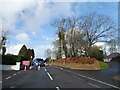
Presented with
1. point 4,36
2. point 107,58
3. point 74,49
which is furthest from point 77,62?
point 107,58

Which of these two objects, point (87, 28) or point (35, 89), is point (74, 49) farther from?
point (35, 89)

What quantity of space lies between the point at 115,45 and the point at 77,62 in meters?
15.6

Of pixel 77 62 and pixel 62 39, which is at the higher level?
pixel 62 39

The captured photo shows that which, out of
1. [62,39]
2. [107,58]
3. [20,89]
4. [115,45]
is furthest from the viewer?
[107,58]

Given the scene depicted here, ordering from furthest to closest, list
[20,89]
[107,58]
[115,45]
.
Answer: [107,58], [115,45], [20,89]

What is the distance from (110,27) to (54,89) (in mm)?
59531

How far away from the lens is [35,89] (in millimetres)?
15102

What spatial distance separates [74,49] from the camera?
7469 cm

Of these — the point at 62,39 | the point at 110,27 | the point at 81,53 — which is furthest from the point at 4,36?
the point at 110,27

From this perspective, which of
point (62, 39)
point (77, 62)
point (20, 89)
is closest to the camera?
point (20, 89)

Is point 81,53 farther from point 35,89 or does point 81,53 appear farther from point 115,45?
point 35,89

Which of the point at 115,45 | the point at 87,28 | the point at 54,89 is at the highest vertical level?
the point at 87,28

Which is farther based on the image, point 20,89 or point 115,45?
point 115,45

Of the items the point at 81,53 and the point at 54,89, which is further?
the point at 81,53
